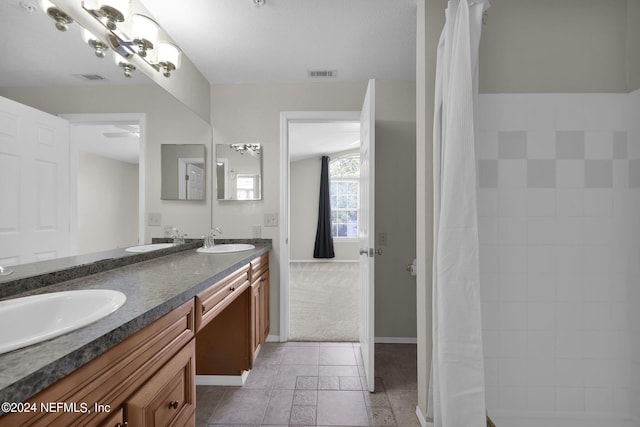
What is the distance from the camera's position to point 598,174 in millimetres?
1491

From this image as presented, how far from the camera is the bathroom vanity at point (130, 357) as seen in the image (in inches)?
21.0

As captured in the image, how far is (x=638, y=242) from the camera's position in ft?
4.84

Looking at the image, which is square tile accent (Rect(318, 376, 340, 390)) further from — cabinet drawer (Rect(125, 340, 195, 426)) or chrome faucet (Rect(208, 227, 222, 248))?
chrome faucet (Rect(208, 227, 222, 248))

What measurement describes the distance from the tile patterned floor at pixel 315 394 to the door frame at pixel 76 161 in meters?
1.10

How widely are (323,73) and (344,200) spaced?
4693mm

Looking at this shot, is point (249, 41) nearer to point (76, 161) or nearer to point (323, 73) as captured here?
point (323, 73)

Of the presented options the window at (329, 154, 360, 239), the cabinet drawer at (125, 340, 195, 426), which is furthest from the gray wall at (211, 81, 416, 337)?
the window at (329, 154, 360, 239)

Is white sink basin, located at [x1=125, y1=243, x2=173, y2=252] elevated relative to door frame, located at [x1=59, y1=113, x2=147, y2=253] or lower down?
lower down

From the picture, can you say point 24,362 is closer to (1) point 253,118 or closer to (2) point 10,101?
(2) point 10,101

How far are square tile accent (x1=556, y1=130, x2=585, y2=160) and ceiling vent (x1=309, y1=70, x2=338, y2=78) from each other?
64.7 inches

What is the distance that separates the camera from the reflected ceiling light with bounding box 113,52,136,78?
153cm

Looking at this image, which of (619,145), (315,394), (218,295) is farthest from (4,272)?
(619,145)

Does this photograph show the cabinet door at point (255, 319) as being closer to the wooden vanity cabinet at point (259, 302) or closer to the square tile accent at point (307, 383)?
the wooden vanity cabinet at point (259, 302)

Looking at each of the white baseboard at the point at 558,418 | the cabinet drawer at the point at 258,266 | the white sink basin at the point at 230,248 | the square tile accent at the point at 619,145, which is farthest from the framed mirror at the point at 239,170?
the square tile accent at the point at 619,145
